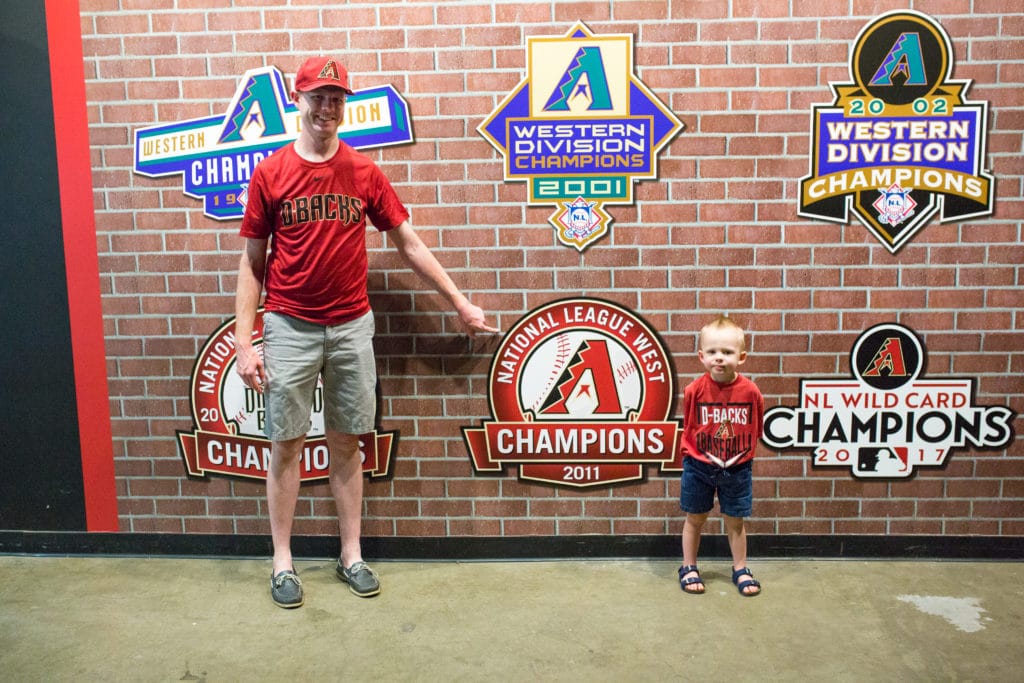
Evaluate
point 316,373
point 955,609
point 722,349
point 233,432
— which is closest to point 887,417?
point 955,609

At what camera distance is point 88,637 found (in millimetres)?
2979

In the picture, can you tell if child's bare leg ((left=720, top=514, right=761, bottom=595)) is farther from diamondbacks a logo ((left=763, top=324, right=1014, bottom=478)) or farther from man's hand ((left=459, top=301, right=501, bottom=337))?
man's hand ((left=459, top=301, right=501, bottom=337))

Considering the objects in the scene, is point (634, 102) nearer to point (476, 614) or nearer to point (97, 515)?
point (476, 614)

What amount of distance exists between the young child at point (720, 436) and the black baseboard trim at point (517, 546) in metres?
0.34

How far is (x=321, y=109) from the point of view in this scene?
9.84 feet

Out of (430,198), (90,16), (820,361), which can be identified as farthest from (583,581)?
(90,16)

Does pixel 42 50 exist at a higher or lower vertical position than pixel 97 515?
higher

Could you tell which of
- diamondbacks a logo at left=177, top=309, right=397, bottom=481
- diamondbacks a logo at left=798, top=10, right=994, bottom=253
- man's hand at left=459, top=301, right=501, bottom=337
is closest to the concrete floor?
diamondbacks a logo at left=177, top=309, right=397, bottom=481

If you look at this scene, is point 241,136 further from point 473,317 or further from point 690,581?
point 690,581

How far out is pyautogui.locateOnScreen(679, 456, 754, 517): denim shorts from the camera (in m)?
3.21

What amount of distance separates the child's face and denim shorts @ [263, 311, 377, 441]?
1.28 m

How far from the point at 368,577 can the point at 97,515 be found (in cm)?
132

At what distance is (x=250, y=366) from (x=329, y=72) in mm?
1090

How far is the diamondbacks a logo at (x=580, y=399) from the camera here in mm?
3461
